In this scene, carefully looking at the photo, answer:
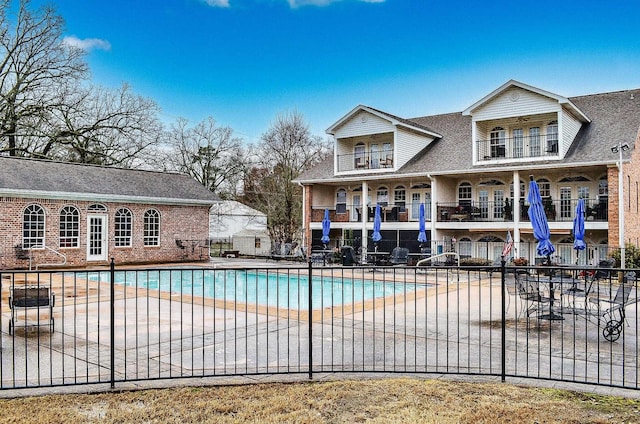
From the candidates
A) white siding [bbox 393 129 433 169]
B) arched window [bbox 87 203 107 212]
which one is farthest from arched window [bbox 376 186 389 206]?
arched window [bbox 87 203 107 212]

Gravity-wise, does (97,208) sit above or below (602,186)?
below

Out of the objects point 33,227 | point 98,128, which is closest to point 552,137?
point 33,227

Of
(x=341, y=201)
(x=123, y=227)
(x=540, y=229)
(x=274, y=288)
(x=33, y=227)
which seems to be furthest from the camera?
(x=341, y=201)

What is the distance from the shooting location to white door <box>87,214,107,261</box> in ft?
75.0

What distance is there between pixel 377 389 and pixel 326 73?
26.9 m

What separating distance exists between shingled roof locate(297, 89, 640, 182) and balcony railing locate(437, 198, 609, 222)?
189cm

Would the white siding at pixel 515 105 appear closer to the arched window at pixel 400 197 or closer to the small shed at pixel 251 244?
the arched window at pixel 400 197

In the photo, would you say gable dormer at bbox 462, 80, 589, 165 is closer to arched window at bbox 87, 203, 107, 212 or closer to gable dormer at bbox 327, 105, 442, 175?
gable dormer at bbox 327, 105, 442, 175

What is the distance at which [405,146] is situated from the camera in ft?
83.3

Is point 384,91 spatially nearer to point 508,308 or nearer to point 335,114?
point 335,114

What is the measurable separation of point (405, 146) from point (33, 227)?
17221 millimetres

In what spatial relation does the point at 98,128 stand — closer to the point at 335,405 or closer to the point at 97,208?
the point at 97,208

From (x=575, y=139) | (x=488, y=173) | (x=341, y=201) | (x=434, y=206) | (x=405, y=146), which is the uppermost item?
(x=405, y=146)

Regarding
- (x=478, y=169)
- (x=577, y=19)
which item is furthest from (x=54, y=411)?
(x=577, y=19)
